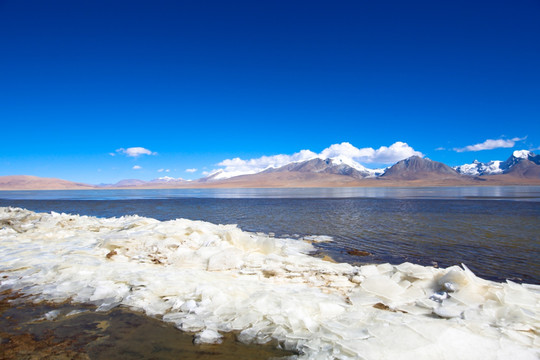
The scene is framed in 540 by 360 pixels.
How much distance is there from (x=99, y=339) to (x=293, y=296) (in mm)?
2815

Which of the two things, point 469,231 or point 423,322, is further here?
point 469,231

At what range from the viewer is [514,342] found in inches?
141

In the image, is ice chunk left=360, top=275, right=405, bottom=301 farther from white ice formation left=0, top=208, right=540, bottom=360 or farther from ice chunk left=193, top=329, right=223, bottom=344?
ice chunk left=193, top=329, right=223, bottom=344

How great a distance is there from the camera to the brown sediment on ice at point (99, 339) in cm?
364

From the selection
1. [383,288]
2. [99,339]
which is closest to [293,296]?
[383,288]

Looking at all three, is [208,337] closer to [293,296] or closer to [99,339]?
[99,339]

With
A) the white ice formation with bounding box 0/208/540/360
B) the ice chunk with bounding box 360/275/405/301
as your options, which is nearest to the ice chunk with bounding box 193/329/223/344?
the white ice formation with bounding box 0/208/540/360

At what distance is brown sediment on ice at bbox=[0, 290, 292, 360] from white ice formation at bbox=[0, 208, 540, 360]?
203mm

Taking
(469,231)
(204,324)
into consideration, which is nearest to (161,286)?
(204,324)

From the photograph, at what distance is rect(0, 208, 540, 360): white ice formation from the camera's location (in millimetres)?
3650

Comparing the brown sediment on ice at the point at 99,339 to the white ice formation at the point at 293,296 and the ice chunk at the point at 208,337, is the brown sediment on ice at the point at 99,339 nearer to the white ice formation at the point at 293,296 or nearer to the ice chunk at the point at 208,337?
the ice chunk at the point at 208,337

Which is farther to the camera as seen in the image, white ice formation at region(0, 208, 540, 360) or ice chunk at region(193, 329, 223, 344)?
ice chunk at region(193, 329, 223, 344)

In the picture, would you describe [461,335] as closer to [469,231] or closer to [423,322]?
[423,322]

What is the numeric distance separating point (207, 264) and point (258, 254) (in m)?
1.49
